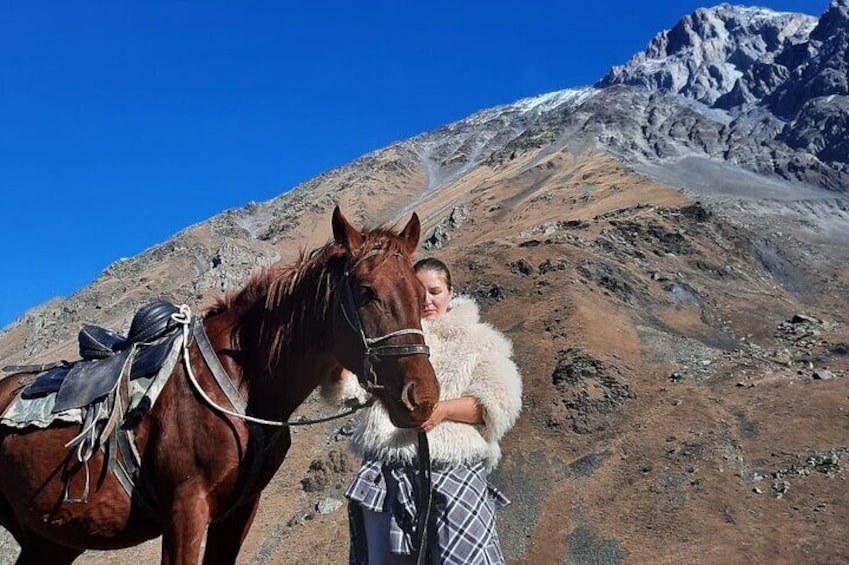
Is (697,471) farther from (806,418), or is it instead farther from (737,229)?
(737,229)

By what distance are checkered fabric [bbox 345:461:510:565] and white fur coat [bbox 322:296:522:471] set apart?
0.29 ft

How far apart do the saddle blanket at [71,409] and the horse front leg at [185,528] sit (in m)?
0.48

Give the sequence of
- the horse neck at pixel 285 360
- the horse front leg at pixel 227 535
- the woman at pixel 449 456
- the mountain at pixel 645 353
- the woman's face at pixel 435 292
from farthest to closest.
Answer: the mountain at pixel 645 353, the woman's face at pixel 435 292, the horse front leg at pixel 227 535, the horse neck at pixel 285 360, the woman at pixel 449 456

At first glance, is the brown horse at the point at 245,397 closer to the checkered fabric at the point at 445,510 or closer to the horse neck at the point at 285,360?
the horse neck at the point at 285,360

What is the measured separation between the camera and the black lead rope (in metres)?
2.99

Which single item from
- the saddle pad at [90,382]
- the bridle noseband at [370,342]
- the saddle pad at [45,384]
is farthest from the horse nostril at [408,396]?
the saddle pad at [45,384]

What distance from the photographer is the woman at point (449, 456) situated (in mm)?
3054

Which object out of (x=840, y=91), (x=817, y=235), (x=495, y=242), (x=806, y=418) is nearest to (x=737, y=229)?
(x=817, y=235)

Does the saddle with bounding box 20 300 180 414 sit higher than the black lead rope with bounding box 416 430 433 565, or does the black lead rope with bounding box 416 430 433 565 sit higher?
the saddle with bounding box 20 300 180 414

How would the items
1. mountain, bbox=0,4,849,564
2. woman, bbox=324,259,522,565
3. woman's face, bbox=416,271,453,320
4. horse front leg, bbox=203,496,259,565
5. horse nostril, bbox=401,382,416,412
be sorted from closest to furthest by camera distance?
A: 1. horse nostril, bbox=401,382,416,412
2. woman, bbox=324,259,522,565
3. horse front leg, bbox=203,496,259,565
4. woman's face, bbox=416,271,453,320
5. mountain, bbox=0,4,849,564

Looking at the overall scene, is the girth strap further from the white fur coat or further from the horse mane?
the white fur coat

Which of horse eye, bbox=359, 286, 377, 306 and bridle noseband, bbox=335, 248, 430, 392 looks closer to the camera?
bridle noseband, bbox=335, 248, 430, 392

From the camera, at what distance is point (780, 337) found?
22.5 meters

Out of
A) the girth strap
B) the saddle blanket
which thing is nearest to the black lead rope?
the girth strap
